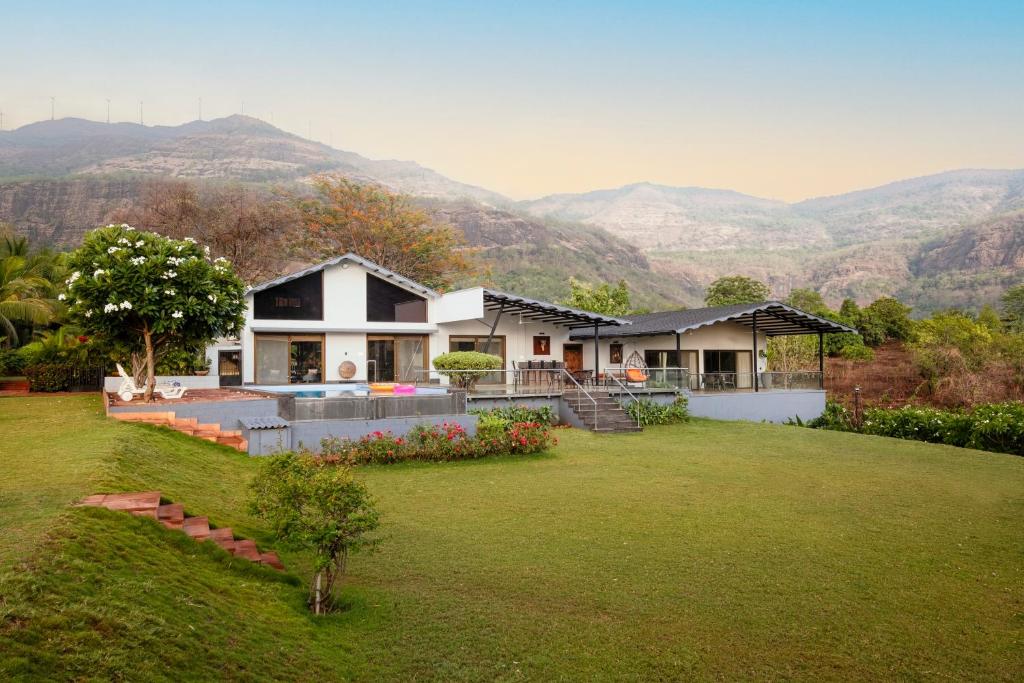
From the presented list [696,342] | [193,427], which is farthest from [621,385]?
[193,427]

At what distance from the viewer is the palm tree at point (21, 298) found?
68.3ft

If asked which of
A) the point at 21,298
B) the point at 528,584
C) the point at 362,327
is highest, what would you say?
the point at 21,298

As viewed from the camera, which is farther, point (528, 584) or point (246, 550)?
point (246, 550)

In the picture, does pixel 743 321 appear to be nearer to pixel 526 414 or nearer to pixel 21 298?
pixel 526 414

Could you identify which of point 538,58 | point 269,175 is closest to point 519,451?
point 538,58

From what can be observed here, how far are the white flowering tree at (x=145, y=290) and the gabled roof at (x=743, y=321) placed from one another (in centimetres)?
1552

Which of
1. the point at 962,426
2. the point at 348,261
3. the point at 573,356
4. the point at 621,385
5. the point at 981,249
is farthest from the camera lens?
the point at 981,249

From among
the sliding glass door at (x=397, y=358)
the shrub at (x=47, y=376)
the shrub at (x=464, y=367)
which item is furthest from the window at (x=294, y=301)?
the shrub at (x=47, y=376)

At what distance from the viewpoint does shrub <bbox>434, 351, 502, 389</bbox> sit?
19438 mm

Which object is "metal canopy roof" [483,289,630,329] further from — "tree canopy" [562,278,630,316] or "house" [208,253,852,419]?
"tree canopy" [562,278,630,316]

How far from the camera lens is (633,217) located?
16638 cm

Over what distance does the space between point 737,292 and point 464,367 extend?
4100 cm

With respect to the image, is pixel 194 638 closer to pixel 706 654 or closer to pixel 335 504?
pixel 335 504

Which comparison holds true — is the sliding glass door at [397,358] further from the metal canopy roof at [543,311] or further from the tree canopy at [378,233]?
the tree canopy at [378,233]
